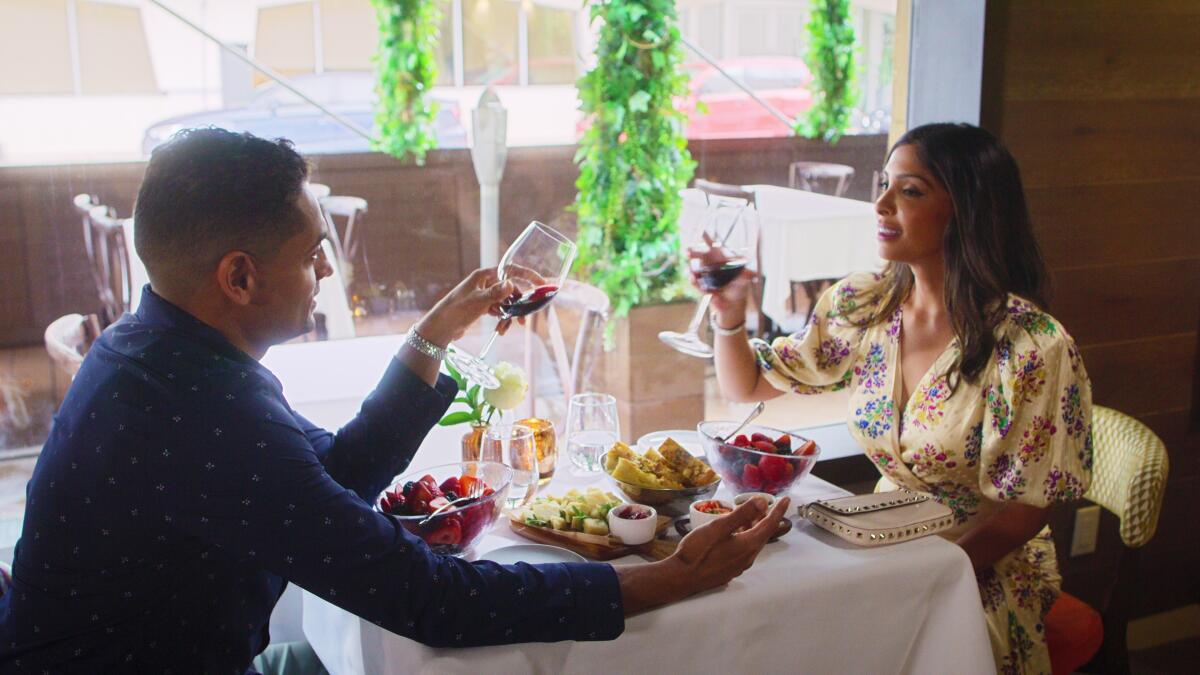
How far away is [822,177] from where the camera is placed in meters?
3.46

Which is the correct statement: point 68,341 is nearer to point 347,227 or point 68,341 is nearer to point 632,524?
point 347,227

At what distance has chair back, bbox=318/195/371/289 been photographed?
2939 millimetres

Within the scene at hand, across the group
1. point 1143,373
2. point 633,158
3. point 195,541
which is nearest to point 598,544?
point 195,541

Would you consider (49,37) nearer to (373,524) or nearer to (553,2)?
(553,2)

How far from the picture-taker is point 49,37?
8.07 feet

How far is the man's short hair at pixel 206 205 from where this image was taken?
1.14 meters

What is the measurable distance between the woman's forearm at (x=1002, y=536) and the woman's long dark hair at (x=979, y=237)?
0.24 meters

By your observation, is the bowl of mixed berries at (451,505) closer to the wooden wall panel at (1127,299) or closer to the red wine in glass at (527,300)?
the red wine in glass at (527,300)

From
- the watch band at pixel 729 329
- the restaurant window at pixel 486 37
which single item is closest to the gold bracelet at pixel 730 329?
the watch band at pixel 729 329

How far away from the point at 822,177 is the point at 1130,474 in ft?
5.76

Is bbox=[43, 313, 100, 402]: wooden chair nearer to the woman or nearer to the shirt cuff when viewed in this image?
the woman

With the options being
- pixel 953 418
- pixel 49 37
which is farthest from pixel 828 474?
pixel 49 37

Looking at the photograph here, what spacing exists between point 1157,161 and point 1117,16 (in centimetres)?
40

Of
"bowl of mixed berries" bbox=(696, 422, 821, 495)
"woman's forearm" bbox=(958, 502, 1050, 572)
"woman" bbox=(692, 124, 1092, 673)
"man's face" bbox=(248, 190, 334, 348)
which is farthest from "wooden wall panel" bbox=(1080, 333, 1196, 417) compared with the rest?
"man's face" bbox=(248, 190, 334, 348)
